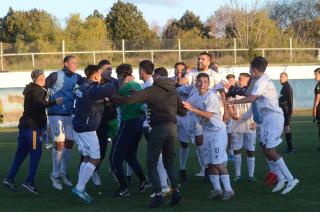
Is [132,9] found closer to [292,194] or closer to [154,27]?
[154,27]

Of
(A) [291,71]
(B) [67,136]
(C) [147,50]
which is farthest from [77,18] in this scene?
(B) [67,136]

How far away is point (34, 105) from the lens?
35.5 feet

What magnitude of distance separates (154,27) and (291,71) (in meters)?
47.1

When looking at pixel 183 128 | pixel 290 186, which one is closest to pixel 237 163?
pixel 183 128

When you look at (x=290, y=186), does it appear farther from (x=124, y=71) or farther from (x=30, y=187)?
(x=30, y=187)

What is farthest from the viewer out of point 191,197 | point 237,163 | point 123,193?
point 237,163

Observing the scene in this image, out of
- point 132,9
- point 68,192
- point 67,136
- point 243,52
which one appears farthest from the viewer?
point 132,9

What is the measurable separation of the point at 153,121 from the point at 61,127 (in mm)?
2927

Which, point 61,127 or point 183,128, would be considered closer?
point 61,127

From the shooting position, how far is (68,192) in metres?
10.7

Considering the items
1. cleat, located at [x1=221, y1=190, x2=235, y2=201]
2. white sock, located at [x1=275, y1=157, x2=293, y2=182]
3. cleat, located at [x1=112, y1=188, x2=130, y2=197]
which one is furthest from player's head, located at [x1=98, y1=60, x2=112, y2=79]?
white sock, located at [x1=275, y1=157, x2=293, y2=182]

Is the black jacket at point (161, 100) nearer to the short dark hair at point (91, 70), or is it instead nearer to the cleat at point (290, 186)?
the short dark hair at point (91, 70)

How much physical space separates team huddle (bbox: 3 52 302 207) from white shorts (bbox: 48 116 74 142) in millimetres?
19

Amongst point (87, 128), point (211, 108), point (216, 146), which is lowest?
point (216, 146)
